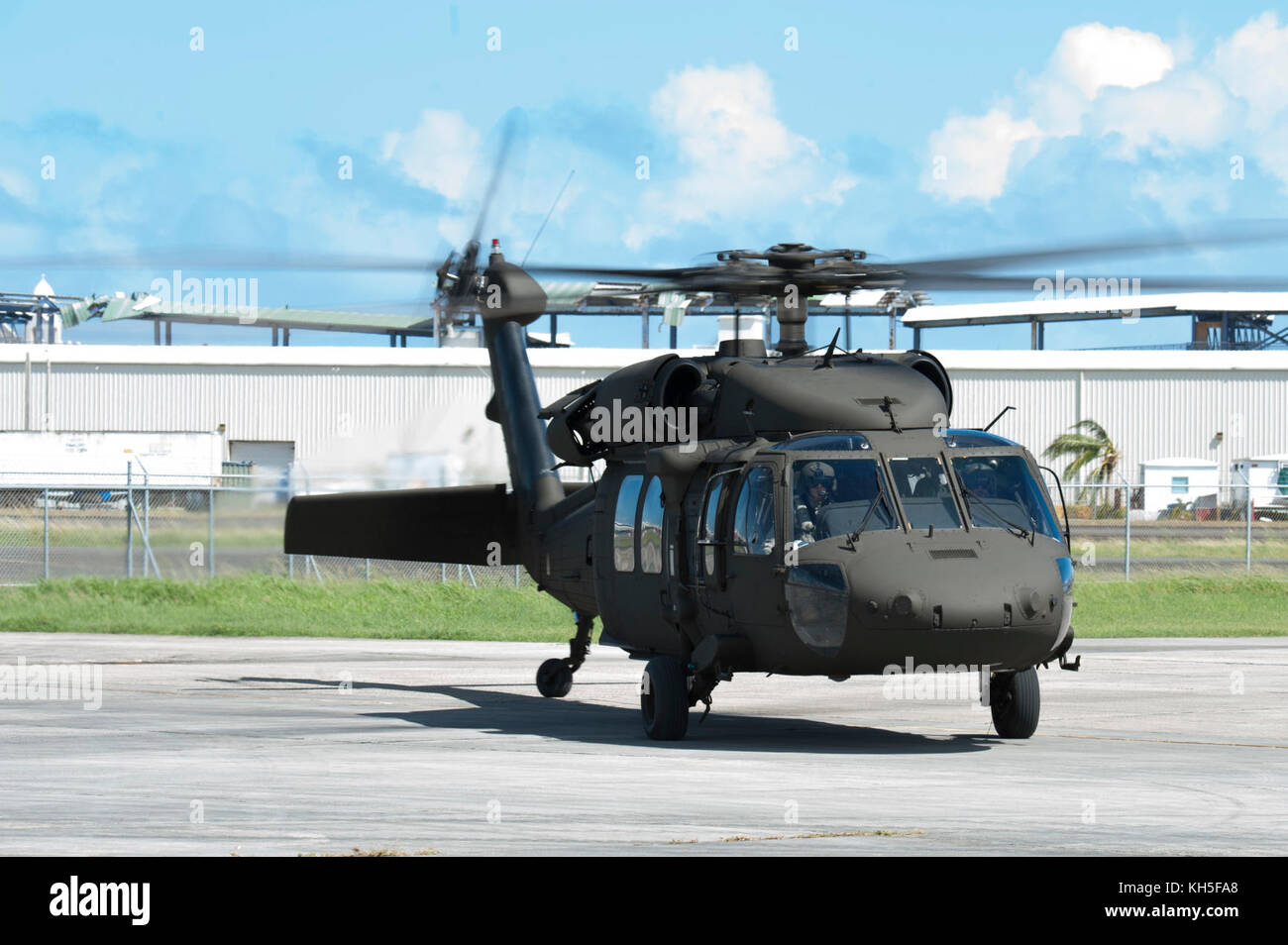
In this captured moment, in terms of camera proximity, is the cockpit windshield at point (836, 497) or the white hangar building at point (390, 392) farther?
the white hangar building at point (390, 392)

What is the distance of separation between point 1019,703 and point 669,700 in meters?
2.91

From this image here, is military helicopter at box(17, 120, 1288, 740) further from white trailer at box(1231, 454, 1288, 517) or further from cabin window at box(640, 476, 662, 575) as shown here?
white trailer at box(1231, 454, 1288, 517)

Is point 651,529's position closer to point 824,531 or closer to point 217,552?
point 824,531

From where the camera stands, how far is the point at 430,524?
1773cm

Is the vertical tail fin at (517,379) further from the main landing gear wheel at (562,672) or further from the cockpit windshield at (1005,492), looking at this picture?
the cockpit windshield at (1005,492)

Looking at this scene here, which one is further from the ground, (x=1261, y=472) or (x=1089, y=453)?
(x=1089, y=453)

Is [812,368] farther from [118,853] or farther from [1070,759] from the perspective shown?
[118,853]

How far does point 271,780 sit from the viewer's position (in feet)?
35.2

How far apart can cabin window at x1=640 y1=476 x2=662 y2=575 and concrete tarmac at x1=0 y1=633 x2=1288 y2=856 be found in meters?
1.50

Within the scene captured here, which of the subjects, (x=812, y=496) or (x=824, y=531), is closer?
(x=824, y=531)

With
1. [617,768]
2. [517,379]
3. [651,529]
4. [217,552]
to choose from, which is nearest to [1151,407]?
[217,552]

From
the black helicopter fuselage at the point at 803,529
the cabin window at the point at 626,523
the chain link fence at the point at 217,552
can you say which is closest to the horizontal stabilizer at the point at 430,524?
the black helicopter fuselage at the point at 803,529

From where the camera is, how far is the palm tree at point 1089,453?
62.2 m

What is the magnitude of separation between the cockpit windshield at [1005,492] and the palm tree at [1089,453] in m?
50.1
